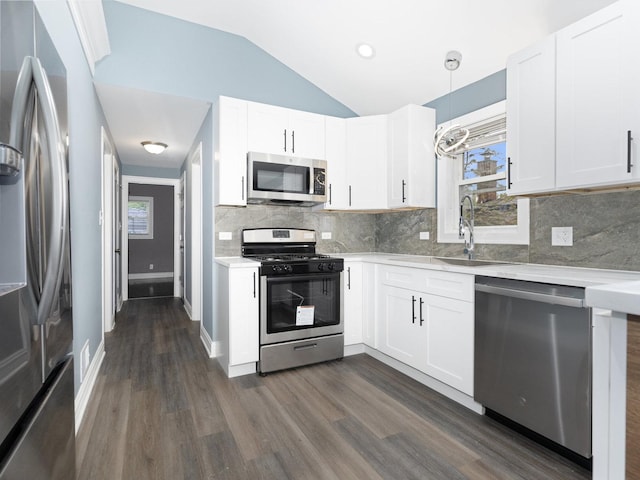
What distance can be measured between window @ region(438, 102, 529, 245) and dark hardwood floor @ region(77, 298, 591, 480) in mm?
1294

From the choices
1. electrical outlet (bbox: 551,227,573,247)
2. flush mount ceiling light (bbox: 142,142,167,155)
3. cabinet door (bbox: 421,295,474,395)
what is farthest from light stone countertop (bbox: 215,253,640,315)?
flush mount ceiling light (bbox: 142,142,167,155)

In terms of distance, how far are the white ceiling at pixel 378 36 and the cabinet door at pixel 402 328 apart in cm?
185

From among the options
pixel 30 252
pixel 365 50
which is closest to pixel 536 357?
pixel 30 252

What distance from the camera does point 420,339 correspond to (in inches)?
98.3

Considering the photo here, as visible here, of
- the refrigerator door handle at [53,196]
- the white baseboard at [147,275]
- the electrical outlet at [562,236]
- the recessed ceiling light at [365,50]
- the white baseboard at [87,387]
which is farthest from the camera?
the white baseboard at [147,275]

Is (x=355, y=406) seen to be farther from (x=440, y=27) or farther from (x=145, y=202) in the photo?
(x=145, y=202)

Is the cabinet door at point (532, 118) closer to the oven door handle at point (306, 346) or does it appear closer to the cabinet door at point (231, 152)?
the oven door handle at point (306, 346)

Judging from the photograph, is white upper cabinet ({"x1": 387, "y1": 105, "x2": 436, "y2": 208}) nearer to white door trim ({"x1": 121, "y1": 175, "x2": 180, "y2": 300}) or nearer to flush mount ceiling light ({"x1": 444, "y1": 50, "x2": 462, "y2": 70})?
flush mount ceiling light ({"x1": 444, "y1": 50, "x2": 462, "y2": 70})

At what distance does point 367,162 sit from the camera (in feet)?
11.1

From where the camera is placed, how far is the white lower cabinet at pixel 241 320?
2.63 metres

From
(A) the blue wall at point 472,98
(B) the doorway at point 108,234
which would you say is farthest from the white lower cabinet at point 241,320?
(A) the blue wall at point 472,98

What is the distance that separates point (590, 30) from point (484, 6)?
69 cm

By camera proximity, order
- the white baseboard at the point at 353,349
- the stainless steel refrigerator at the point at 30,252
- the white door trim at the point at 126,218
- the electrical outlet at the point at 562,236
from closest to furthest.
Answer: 1. the stainless steel refrigerator at the point at 30,252
2. the electrical outlet at the point at 562,236
3. the white baseboard at the point at 353,349
4. the white door trim at the point at 126,218

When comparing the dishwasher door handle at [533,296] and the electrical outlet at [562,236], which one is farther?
the electrical outlet at [562,236]
